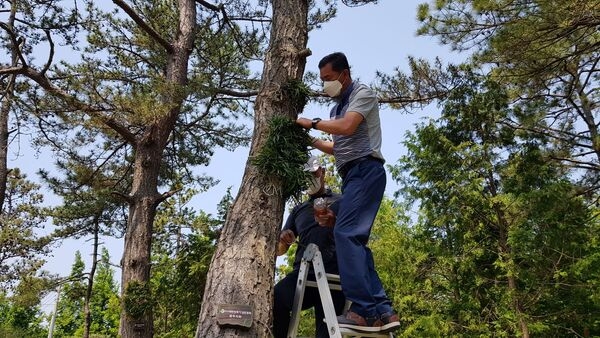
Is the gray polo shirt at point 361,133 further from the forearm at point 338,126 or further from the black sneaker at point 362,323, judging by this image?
the black sneaker at point 362,323

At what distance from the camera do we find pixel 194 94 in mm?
7961

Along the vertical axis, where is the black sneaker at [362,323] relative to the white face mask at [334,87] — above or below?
below

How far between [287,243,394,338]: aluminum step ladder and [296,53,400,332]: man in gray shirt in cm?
7

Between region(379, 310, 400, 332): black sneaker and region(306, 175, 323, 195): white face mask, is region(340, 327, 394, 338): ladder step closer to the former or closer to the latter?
region(379, 310, 400, 332): black sneaker

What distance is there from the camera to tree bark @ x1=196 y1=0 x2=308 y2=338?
246cm

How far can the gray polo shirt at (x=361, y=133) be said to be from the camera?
295 cm

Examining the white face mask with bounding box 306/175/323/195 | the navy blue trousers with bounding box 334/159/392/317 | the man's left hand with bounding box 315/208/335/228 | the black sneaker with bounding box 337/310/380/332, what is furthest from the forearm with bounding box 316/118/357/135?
the black sneaker with bounding box 337/310/380/332

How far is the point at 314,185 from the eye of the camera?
3100 millimetres

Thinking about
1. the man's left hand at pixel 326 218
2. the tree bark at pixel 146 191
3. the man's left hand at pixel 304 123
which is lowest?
the man's left hand at pixel 326 218

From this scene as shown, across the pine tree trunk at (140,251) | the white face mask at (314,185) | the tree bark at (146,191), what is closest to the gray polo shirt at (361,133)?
the white face mask at (314,185)

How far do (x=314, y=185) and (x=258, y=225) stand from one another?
1.72 ft

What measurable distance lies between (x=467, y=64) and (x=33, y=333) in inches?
1307

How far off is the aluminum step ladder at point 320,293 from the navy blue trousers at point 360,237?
0.33 feet

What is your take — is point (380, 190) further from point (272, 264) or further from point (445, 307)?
point (445, 307)
